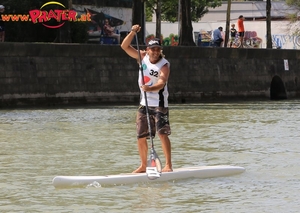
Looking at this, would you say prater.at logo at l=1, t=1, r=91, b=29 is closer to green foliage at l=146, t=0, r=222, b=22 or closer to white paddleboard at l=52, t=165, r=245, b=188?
white paddleboard at l=52, t=165, r=245, b=188

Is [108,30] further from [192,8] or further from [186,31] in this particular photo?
[192,8]

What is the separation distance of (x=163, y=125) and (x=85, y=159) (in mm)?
3060

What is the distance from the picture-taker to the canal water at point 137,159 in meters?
11.6

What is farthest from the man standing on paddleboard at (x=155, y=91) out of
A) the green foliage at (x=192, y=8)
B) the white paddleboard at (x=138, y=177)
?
Answer: the green foliage at (x=192, y=8)

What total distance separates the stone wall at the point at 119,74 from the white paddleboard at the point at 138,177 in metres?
16.4

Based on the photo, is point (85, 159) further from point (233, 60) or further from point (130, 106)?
point (233, 60)

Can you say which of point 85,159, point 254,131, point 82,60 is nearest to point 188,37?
point 82,60

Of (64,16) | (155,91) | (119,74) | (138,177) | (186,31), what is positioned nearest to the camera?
(138,177)

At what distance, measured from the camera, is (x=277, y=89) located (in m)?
39.4

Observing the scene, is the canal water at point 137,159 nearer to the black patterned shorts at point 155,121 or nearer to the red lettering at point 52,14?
the black patterned shorts at point 155,121

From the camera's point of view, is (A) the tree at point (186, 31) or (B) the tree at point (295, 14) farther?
(B) the tree at point (295, 14)

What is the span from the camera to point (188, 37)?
130 feet

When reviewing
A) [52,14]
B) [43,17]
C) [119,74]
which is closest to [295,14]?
[43,17]

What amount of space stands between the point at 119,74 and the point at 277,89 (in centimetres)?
898
